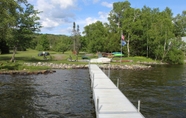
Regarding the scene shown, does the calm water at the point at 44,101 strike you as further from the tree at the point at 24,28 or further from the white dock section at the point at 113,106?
the tree at the point at 24,28

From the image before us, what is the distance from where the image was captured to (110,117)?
8.84 metres

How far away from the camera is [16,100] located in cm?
1454

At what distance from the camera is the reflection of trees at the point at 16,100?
1188cm

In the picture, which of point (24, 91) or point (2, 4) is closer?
point (24, 91)

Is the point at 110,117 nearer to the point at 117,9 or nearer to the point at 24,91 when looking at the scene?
the point at 24,91

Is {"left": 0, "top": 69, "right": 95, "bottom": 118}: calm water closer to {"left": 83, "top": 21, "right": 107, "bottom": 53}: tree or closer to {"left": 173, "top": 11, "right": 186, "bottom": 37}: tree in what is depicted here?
{"left": 83, "top": 21, "right": 107, "bottom": 53}: tree

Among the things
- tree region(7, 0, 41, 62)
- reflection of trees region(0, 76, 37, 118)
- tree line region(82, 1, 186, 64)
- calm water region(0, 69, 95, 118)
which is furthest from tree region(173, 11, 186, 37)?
reflection of trees region(0, 76, 37, 118)

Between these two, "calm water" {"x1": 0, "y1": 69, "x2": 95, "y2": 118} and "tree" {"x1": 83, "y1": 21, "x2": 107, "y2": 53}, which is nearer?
"calm water" {"x1": 0, "y1": 69, "x2": 95, "y2": 118}

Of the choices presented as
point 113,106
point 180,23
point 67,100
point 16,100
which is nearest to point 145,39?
point 180,23

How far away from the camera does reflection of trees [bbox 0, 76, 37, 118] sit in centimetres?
1188

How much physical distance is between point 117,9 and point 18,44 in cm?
4262

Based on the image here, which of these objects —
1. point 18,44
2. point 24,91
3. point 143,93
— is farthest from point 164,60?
point 24,91

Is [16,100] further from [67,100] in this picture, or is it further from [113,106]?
[113,106]

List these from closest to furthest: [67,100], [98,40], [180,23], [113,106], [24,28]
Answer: [113,106], [67,100], [24,28], [98,40], [180,23]
